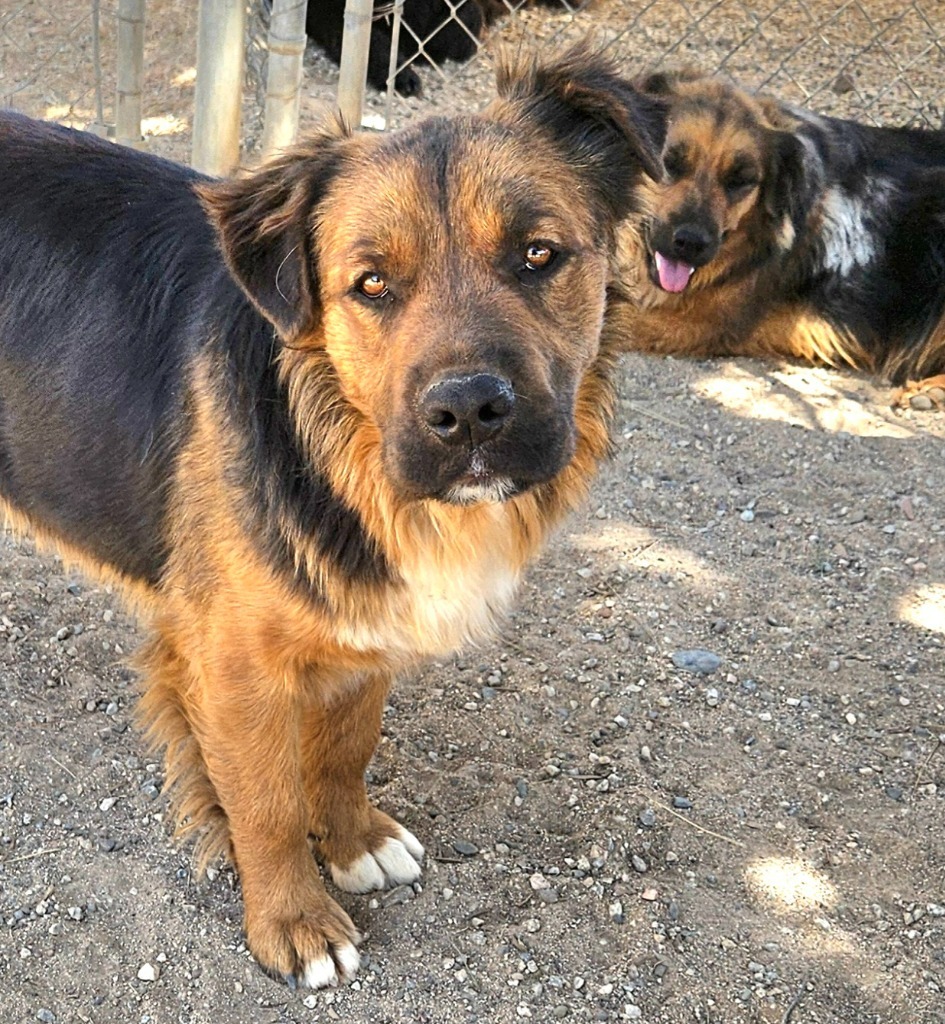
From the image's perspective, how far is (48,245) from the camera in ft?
10.2

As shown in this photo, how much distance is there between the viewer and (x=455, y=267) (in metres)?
2.57

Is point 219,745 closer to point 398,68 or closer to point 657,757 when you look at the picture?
point 657,757

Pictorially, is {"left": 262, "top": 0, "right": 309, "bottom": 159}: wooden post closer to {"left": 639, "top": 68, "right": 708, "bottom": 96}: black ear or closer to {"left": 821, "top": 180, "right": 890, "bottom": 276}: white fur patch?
{"left": 639, "top": 68, "right": 708, "bottom": 96}: black ear

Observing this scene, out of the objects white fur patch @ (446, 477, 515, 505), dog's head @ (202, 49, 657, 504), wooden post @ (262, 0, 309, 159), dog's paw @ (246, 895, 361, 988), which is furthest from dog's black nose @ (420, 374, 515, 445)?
wooden post @ (262, 0, 309, 159)

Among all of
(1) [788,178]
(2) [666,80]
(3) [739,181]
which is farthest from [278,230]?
(1) [788,178]

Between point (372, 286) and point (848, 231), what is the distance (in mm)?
4361

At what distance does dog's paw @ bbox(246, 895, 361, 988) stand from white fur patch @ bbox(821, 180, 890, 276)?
4.56 meters

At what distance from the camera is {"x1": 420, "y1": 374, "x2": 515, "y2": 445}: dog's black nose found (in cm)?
239

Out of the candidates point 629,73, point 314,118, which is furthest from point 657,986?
point 629,73

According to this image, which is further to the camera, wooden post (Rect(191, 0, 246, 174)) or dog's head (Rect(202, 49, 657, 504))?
wooden post (Rect(191, 0, 246, 174))

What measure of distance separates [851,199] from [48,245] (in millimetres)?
4527

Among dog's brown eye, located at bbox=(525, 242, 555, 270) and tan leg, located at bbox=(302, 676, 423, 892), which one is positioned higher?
dog's brown eye, located at bbox=(525, 242, 555, 270)

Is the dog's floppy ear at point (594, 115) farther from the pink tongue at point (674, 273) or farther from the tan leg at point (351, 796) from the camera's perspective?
the pink tongue at point (674, 273)

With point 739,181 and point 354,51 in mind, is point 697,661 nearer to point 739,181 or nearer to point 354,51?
point 739,181
